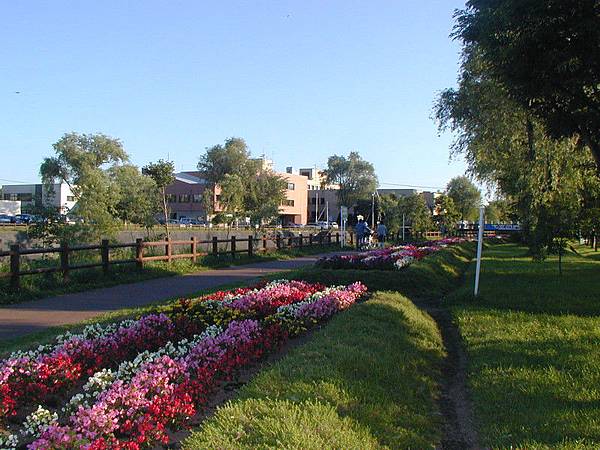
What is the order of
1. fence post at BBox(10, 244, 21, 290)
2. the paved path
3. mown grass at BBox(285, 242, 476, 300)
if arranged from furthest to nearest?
mown grass at BBox(285, 242, 476, 300) → fence post at BBox(10, 244, 21, 290) → the paved path

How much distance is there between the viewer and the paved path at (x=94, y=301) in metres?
9.36

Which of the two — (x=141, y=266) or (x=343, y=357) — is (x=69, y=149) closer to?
(x=141, y=266)

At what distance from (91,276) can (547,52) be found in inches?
452

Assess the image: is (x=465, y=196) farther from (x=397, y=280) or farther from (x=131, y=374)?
(x=131, y=374)

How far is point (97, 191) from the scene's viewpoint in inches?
775

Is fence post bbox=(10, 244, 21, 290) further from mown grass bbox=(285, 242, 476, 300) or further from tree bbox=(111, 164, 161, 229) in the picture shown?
tree bbox=(111, 164, 161, 229)

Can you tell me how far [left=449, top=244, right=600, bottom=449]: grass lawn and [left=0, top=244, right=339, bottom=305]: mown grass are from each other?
Result: 853 cm

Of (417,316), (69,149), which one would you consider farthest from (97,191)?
(69,149)

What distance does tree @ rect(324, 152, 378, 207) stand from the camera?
9675 centimetres

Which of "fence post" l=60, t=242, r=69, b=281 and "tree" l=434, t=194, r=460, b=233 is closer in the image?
"fence post" l=60, t=242, r=69, b=281

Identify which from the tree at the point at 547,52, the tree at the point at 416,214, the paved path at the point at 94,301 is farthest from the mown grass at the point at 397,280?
the tree at the point at 416,214

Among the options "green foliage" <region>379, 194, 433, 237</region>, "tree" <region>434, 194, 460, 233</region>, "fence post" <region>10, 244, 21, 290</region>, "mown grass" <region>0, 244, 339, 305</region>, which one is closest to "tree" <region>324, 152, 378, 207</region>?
"tree" <region>434, 194, 460, 233</region>

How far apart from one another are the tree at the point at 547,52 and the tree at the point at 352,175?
85726mm

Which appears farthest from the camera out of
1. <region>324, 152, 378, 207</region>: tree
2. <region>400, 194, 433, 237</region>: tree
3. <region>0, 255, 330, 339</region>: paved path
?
<region>324, 152, 378, 207</region>: tree
